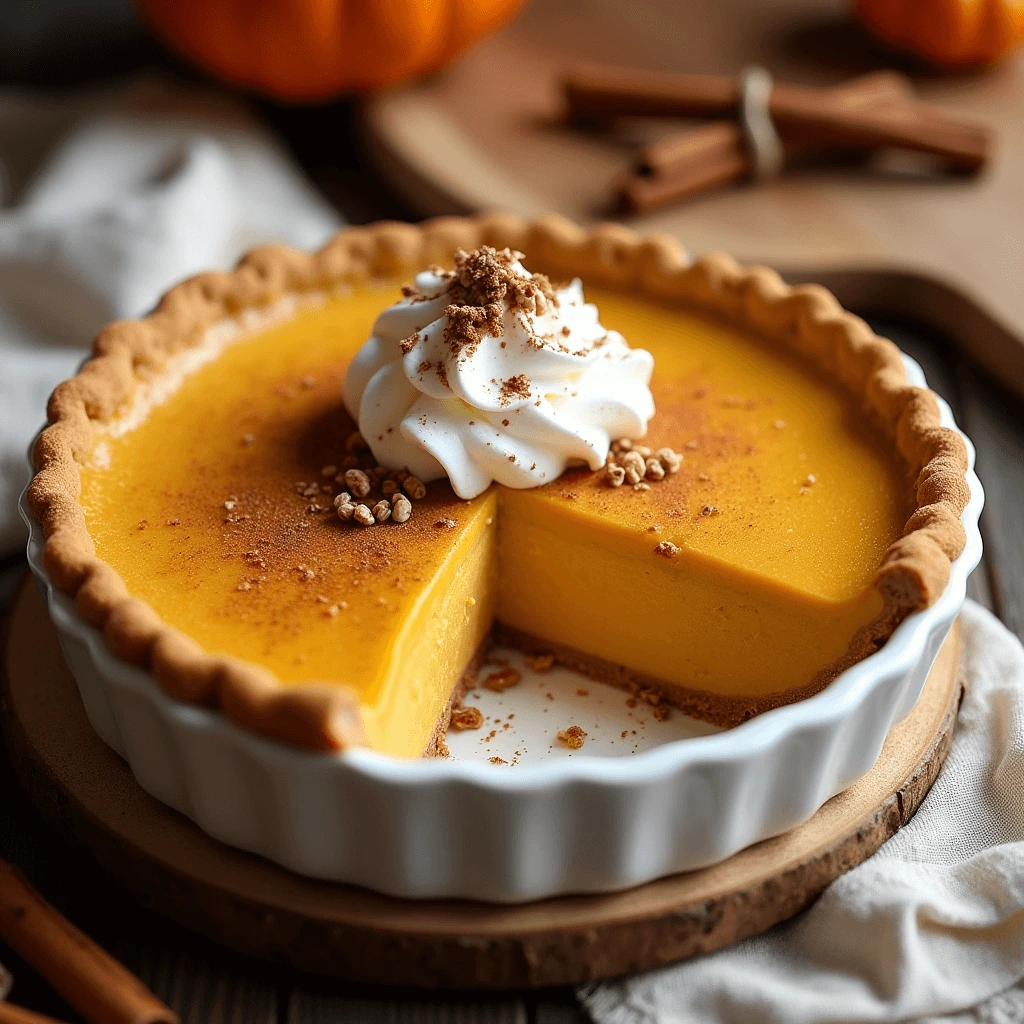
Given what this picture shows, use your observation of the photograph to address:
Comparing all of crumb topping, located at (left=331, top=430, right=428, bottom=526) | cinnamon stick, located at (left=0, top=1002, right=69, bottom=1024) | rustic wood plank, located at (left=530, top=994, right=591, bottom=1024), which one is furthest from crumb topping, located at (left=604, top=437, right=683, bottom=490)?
cinnamon stick, located at (left=0, top=1002, right=69, bottom=1024)

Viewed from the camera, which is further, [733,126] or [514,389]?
[733,126]

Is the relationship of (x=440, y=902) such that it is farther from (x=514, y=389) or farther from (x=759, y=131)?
(x=759, y=131)

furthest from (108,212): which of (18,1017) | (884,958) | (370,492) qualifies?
(884,958)

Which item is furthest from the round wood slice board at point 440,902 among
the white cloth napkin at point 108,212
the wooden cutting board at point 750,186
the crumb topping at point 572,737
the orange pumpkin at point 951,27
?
the orange pumpkin at point 951,27

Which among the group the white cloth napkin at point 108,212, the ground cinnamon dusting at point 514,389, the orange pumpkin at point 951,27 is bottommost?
the white cloth napkin at point 108,212

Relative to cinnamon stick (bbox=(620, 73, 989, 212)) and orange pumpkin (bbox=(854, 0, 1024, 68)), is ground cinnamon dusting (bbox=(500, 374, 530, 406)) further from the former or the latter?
orange pumpkin (bbox=(854, 0, 1024, 68))

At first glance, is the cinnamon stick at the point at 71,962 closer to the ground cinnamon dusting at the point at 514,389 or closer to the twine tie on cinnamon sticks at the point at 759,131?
the ground cinnamon dusting at the point at 514,389

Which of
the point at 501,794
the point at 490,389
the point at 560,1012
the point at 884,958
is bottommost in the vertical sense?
the point at 560,1012
